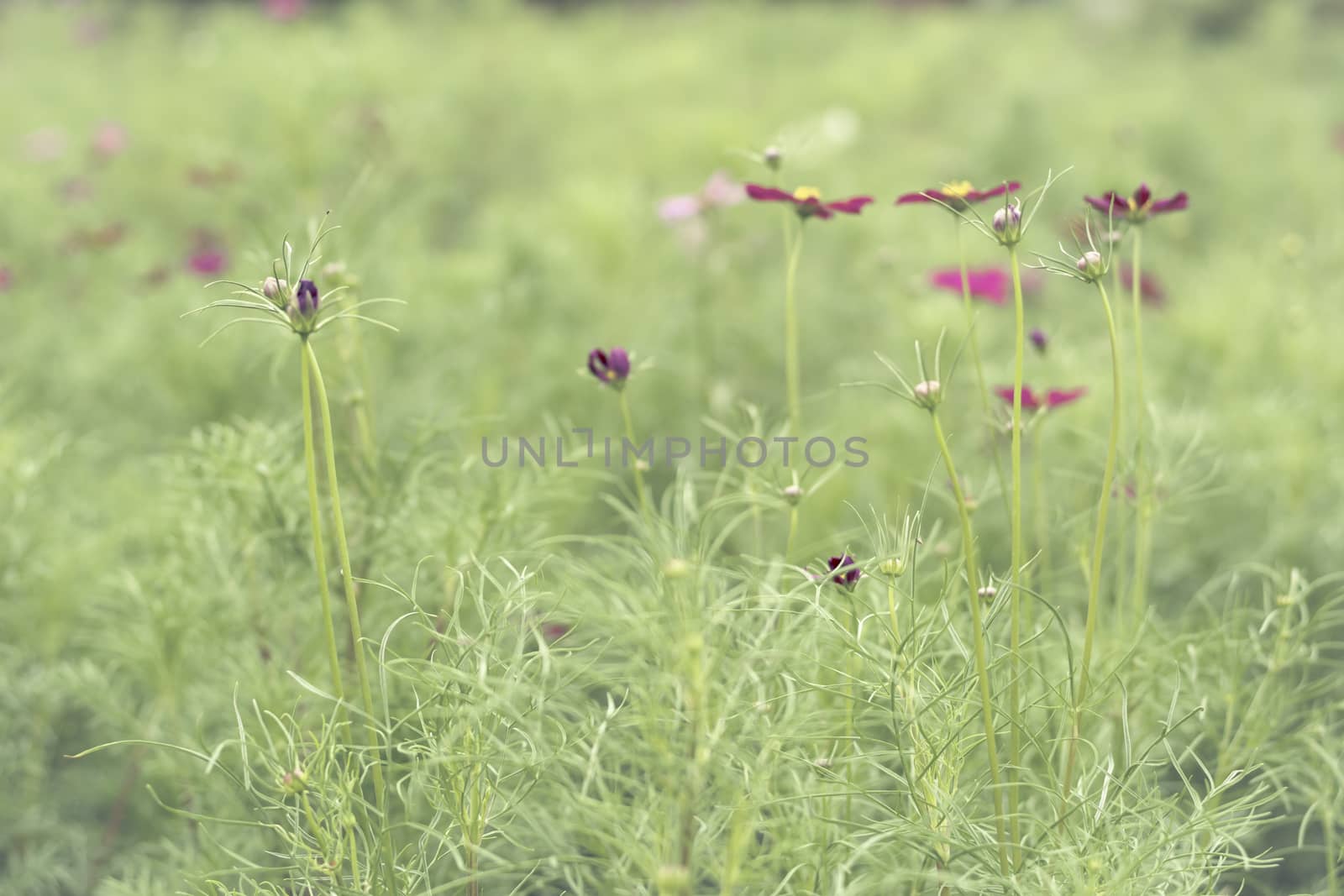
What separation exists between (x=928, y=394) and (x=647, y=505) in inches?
6.3

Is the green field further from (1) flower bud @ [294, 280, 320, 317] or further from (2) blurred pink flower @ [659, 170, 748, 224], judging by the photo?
(2) blurred pink flower @ [659, 170, 748, 224]

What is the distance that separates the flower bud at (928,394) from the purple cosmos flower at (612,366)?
0.22 metres

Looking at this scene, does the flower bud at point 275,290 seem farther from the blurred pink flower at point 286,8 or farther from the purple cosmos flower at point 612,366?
the blurred pink flower at point 286,8

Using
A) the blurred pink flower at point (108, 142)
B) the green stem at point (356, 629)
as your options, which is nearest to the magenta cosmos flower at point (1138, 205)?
the green stem at point (356, 629)

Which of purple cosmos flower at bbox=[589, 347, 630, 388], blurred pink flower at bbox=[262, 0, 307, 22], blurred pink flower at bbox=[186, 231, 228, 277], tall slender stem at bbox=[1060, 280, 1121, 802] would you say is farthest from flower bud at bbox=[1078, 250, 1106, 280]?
blurred pink flower at bbox=[262, 0, 307, 22]

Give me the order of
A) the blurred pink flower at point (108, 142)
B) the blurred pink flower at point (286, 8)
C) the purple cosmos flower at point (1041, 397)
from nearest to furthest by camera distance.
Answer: the purple cosmos flower at point (1041, 397)
the blurred pink flower at point (108, 142)
the blurred pink flower at point (286, 8)

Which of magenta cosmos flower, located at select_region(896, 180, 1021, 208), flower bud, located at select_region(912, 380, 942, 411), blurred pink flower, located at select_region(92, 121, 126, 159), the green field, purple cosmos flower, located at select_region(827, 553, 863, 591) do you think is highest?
magenta cosmos flower, located at select_region(896, 180, 1021, 208)

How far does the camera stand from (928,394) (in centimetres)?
57

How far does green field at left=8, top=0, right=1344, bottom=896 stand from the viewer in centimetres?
61

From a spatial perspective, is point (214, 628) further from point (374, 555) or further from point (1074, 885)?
point (1074, 885)

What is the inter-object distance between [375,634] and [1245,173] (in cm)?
257

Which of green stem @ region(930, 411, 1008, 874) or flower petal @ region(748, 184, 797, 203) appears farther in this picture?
flower petal @ region(748, 184, 797, 203)

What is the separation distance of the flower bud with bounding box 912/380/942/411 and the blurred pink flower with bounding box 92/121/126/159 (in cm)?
234

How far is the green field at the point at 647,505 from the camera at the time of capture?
61cm
